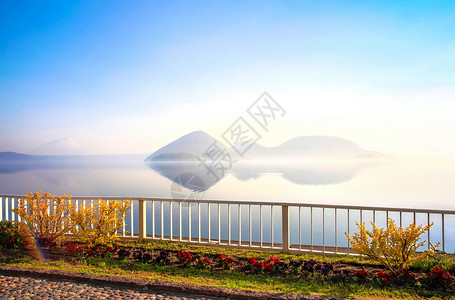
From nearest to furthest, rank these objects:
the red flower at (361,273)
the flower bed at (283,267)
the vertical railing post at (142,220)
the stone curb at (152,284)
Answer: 1. the stone curb at (152,284)
2. the flower bed at (283,267)
3. the red flower at (361,273)
4. the vertical railing post at (142,220)

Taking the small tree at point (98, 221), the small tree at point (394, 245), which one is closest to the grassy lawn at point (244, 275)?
the small tree at point (394, 245)

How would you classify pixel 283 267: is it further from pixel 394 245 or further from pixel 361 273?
pixel 394 245

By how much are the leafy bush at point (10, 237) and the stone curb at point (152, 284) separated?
145 cm

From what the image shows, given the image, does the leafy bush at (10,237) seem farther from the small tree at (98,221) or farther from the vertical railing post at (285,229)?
the vertical railing post at (285,229)

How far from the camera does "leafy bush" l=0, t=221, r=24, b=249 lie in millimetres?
5949

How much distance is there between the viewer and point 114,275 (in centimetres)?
441

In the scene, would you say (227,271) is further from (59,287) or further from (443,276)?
(443,276)

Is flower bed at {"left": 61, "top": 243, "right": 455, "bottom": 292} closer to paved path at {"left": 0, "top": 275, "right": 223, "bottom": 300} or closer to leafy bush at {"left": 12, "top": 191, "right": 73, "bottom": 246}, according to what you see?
leafy bush at {"left": 12, "top": 191, "right": 73, "bottom": 246}

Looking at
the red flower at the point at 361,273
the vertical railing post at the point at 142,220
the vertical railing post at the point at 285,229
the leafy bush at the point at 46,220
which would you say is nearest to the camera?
the red flower at the point at 361,273

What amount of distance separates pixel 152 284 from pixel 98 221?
2354 millimetres

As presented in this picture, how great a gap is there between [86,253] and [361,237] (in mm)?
4489

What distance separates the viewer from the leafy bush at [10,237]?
5949 millimetres

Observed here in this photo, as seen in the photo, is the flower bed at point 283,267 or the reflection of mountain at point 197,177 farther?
the reflection of mountain at point 197,177

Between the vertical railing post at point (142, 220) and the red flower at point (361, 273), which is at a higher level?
the vertical railing post at point (142, 220)
